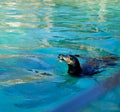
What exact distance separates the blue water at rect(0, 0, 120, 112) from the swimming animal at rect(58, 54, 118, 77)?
0.13 m

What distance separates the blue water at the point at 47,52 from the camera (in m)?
4.80

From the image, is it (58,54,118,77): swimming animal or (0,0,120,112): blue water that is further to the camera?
(58,54,118,77): swimming animal

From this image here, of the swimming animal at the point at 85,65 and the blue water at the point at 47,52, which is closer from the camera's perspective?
the blue water at the point at 47,52

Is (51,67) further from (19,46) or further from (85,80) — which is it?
(19,46)

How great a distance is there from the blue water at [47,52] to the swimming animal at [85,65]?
0.41 ft

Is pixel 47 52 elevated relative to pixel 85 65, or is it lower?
lower

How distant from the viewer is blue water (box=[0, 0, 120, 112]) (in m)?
4.80

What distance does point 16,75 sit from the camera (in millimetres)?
5871

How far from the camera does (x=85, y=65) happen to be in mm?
6102

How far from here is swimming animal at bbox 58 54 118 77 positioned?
5516mm

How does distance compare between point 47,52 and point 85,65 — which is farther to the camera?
point 47,52

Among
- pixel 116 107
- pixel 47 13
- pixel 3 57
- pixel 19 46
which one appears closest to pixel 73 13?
pixel 47 13

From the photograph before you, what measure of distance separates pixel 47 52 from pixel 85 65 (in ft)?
6.14

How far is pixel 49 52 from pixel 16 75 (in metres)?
2.07
